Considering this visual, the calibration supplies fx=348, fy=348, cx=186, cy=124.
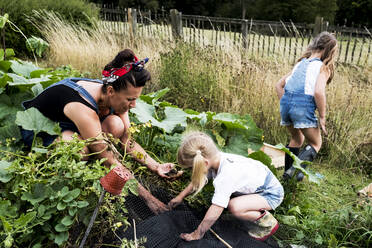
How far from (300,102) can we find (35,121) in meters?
2.36

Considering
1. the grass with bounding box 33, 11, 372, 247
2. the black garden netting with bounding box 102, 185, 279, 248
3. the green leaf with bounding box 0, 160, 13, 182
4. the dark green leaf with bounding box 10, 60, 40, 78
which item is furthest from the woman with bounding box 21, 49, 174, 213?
the grass with bounding box 33, 11, 372, 247

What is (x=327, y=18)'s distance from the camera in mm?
29781

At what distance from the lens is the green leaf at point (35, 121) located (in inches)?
86.7

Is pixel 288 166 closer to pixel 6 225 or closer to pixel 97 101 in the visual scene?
pixel 97 101

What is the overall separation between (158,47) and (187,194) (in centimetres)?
423

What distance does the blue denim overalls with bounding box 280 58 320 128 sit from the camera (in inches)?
132

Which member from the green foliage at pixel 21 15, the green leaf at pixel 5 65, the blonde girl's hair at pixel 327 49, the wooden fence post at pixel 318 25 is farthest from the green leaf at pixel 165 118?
the wooden fence post at pixel 318 25

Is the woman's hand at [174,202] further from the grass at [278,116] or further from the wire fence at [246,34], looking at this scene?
the wire fence at [246,34]

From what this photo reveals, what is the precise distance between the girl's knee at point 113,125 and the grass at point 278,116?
1.36m

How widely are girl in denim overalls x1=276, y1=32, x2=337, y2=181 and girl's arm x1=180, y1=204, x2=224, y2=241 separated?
52.6 inches

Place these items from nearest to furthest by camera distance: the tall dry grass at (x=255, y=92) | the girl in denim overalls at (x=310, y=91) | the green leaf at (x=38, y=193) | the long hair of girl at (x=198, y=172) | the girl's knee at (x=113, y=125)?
the green leaf at (x=38, y=193) → the long hair of girl at (x=198, y=172) → the girl's knee at (x=113, y=125) → the girl in denim overalls at (x=310, y=91) → the tall dry grass at (x=255, y=92)

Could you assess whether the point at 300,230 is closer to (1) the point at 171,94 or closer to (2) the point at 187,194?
(2) the point at 187,194

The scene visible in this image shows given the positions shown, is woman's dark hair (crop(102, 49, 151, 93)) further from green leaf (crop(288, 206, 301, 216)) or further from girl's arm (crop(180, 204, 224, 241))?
green leaf (crop(288, 206, 301, 216))

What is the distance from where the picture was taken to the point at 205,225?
2.10m
